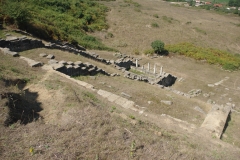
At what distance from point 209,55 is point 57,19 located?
2032cm

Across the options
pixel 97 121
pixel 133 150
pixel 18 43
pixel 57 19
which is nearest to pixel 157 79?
pixel 18 43

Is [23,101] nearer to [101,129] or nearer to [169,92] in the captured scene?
[101,129]

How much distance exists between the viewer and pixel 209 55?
24.9m

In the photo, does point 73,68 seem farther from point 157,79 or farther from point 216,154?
point 216,154

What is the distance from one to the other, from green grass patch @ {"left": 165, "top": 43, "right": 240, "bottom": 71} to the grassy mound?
9.79 m

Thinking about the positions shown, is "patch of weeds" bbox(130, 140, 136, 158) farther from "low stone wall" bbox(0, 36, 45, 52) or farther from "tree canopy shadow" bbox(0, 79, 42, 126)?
"low stone wall" bbox(0, 36, 45, 52)

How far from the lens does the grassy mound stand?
1675cm

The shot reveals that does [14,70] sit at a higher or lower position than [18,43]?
lower

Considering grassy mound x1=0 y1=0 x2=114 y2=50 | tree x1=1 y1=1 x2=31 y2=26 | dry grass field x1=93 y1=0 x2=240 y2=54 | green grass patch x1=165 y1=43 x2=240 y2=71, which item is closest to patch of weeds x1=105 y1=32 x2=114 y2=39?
dry grass field x1=93 y1=0 x2=240 y2=54

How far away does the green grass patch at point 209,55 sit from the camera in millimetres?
23034

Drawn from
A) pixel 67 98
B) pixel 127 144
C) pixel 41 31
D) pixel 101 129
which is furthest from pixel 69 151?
pixel 41 31

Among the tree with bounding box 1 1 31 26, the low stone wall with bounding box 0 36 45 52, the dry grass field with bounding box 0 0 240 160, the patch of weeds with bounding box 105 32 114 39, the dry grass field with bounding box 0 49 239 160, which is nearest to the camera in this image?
the dry grass field with bounding box 0 49 239 160

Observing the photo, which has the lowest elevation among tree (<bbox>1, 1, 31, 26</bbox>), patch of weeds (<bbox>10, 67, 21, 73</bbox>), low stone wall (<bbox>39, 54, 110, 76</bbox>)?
low stone wall (<bbox>39, 54, 110, 76</bbox>)

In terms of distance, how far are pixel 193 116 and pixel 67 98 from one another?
7.08 m
